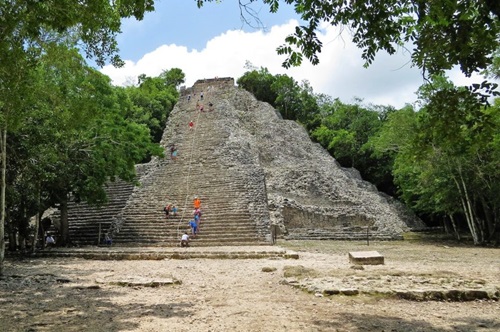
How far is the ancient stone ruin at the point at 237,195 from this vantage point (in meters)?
17.9

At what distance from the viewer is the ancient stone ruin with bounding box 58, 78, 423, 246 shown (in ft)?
58.8

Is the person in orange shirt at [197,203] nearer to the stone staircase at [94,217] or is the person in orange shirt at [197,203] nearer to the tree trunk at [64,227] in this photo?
the stone staircase at [94,217]

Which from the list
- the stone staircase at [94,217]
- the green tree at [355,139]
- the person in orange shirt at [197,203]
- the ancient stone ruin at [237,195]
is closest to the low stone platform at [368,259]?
the ancient stone ruin at [237,195]

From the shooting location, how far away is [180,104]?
37.5 m

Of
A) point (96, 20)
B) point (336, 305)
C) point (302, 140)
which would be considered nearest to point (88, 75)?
point (96, 20)

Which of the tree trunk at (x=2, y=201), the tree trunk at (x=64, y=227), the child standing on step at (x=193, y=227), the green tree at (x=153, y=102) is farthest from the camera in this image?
the green tree at (x=153, y=102)

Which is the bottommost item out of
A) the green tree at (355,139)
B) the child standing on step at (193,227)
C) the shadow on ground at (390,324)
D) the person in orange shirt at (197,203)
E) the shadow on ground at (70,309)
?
the shadow on ground at (390,324)

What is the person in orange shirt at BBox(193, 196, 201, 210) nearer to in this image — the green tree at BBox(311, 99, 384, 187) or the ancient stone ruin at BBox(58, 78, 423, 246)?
the ancient stone ruin at BBox(58, 78, 423, 246)

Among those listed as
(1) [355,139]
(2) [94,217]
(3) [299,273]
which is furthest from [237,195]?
(1) [355,139]

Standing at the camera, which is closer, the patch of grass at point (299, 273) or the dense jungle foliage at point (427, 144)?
the dense jungle foliage at point (427, 144)

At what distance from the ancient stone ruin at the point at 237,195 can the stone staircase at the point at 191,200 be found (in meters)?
0.05

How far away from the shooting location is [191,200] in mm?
20078

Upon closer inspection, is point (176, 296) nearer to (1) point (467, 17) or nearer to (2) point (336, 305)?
(2) point (336, 305)

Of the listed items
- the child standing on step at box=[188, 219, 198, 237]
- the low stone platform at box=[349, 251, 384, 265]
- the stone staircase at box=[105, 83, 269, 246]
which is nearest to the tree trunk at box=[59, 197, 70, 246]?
the stone staircase at box=[105, 83, 269, 246]
